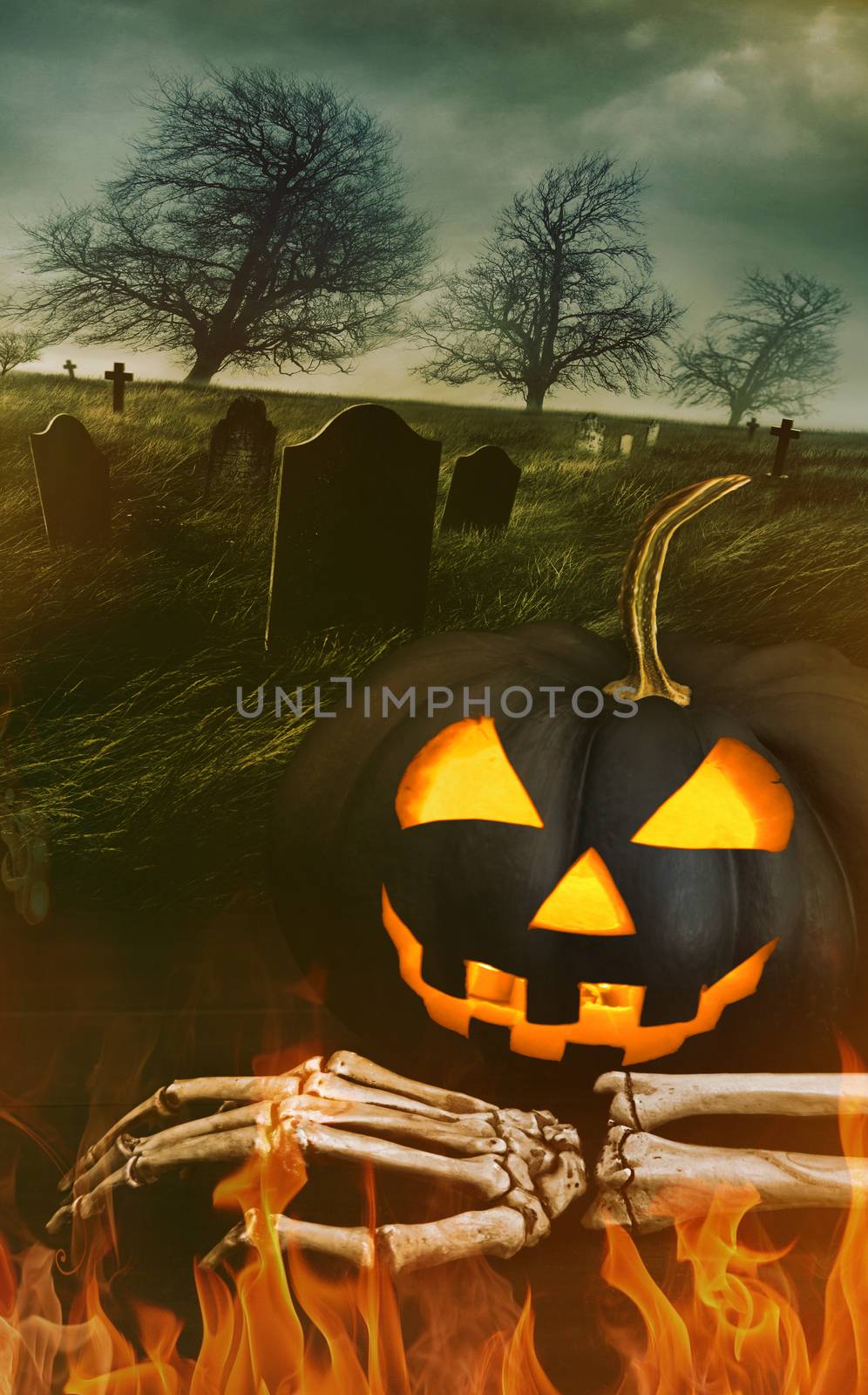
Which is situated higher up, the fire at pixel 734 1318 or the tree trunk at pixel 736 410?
the tree trunk at pixel 736 410

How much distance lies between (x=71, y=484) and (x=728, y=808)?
6.18 ft

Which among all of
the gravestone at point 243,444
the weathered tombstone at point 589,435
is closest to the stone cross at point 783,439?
the weathered tombstone at point 589,435

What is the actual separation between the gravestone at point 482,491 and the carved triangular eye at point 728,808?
1.18 meters

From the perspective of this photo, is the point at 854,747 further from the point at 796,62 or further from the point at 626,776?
the point at 796,62

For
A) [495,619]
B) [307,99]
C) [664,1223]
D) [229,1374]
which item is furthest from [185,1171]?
[307,99]

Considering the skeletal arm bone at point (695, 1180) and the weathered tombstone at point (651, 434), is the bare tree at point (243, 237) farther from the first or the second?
the skeletal arm bone at point (695, 1180)

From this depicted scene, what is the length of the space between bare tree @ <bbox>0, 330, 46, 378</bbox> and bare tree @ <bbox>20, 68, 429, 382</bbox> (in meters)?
0.06

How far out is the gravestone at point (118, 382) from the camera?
260 cm

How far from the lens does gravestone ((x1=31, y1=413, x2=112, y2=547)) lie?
2607 mm

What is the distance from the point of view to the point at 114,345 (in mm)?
2596

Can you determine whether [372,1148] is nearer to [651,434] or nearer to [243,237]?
[651,434]

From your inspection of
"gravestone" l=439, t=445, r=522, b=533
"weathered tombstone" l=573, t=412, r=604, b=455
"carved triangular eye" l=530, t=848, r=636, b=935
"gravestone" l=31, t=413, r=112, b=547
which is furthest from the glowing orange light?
"weathered tombstone" l=573, t=412, r=604, b=455

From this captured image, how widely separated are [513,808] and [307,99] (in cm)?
189

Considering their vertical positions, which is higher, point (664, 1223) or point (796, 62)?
point (796, 62)
